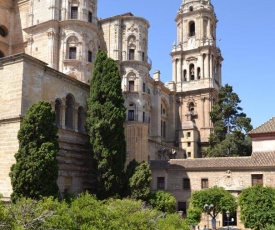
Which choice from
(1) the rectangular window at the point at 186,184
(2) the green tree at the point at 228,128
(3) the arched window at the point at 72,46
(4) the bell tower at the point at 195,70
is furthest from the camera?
(4) the bell tower at the point at 195,70

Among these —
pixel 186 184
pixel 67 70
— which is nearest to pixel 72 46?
pixel 67 70

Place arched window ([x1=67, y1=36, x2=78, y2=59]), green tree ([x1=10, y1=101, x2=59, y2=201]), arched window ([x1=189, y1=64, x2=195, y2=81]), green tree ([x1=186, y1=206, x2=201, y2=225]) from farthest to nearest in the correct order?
arched window ([x1=189, y1=64, x2=195, y2=81])
arched window ([x1=67, y1=36, x2=78, y2=59])
green tree ([x1=186, y1=206, x2=201, y2=225])
green tree ([x1=10, y1=101, x2=59, y2=201])

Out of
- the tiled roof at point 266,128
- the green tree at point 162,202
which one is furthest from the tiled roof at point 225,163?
the green tree at point 162,202

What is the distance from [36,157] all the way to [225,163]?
16.9 m

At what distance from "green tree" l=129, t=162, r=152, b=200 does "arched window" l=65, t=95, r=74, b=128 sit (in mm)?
5059

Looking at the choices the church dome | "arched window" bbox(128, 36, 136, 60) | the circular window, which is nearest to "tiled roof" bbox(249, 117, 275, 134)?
"arched window" bbox(128, 36, 136, 60)

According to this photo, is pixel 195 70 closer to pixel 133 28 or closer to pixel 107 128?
pixel 133 28

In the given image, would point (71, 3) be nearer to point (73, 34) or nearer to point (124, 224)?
point (73, 34)

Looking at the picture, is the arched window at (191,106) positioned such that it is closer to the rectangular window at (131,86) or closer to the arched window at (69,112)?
the rectangular window at (131,86)

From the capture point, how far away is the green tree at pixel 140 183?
84.7 feet

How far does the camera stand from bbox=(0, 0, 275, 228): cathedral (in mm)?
22156

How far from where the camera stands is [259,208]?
24234 mm

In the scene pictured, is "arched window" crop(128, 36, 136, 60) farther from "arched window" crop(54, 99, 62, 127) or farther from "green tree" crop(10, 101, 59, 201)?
"green tree" crop(10, 101, 59, 201)

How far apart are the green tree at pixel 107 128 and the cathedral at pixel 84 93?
3.75 ft
